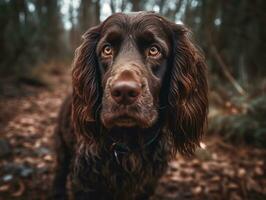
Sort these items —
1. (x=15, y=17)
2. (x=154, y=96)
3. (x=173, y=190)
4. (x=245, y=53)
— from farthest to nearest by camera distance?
1. (x=15, y=17)
2. (x=245, y=53)
3. (x=173, y=190)
4. (x=154, y=96)

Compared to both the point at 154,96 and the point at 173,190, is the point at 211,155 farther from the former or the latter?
the point at 154,96

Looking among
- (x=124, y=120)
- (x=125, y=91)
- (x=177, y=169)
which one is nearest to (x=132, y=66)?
(x=125, y=91)

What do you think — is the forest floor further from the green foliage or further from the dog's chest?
the dog's chest

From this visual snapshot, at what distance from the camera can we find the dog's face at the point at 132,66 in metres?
2.02

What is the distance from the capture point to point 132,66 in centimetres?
214

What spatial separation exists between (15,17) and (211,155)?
20.3 feet

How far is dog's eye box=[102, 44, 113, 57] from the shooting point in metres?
2.45

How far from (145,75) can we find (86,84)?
0.67 m

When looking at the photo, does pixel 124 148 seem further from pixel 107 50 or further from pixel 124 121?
pixel 107 50

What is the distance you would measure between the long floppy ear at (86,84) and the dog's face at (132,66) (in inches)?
5.0

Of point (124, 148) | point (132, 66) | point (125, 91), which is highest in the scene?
point (132, 66)

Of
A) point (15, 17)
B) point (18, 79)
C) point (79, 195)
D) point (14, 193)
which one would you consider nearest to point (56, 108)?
point (18, 79)

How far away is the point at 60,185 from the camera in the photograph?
12.0 ft

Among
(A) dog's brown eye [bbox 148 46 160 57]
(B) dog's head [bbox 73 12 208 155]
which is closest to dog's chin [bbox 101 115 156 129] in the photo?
(B) dog's head [bbox 73 12 208 155]
